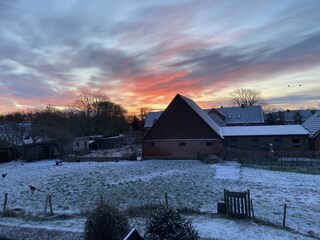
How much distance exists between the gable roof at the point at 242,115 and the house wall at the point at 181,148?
27260 mm

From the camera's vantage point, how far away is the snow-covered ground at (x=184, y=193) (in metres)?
9.62

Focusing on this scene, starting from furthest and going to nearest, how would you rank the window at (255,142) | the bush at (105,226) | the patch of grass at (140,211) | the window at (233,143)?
the window at (233,143) < the window at (255,142) < the patch of grass at (140,211) < the bush at (105,226)

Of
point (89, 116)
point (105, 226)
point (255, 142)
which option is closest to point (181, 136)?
point (255, 142)

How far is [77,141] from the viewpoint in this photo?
4062 cm

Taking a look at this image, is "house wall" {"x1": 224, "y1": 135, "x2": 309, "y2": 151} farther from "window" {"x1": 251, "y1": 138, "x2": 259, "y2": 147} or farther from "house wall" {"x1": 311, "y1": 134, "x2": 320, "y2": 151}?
"house wall" {"x1": 311, "y1": 134, "x2": 320, "y2": 151}

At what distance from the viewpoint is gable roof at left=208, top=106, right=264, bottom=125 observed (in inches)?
2125

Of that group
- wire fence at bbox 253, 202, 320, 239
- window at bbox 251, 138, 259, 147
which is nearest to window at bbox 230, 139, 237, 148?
window at bbox 251, 138, 259, 147

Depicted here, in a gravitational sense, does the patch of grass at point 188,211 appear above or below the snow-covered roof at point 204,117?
below

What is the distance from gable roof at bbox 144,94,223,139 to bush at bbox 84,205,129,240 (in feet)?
77.9

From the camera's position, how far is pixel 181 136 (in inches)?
1217

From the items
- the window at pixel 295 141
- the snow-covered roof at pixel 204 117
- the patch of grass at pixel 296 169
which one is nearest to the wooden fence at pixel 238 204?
the patch of grass at pixel 296 169

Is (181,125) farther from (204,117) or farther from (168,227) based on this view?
(168,227)

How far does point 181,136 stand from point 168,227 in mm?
24924

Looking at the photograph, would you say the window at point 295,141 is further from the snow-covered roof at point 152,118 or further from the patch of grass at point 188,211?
the snow-covered roof at point 152,118
